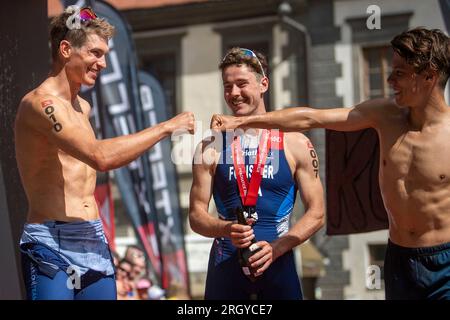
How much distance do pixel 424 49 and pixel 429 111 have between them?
1.03ft

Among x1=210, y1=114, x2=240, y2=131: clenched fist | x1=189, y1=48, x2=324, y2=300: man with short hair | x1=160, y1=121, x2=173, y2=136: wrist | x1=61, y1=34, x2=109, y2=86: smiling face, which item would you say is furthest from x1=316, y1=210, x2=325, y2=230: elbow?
x1=61, y1=34, x2=109, y2=86: smiling face

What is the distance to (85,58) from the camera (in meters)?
4.39

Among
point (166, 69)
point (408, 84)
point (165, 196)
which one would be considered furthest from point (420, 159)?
point (166, 69)

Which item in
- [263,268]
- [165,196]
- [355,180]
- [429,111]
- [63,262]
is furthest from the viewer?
[165,196]

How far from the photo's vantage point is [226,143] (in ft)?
16.5

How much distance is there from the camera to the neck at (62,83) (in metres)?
4.39

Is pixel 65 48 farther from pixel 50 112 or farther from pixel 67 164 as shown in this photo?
pixel 67 164

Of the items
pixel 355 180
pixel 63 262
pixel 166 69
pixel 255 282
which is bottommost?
pixel 255 282

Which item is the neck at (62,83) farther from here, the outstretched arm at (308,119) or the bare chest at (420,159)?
the bare chest at (420,159)

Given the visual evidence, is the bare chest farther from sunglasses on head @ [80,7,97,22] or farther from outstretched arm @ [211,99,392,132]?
sunglasses on head @ [80,7,97,22]

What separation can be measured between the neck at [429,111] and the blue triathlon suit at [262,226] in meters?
0.88

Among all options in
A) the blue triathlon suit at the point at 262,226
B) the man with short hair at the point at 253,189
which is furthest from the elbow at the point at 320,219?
the blue triathlon suit at the point at 262,226
